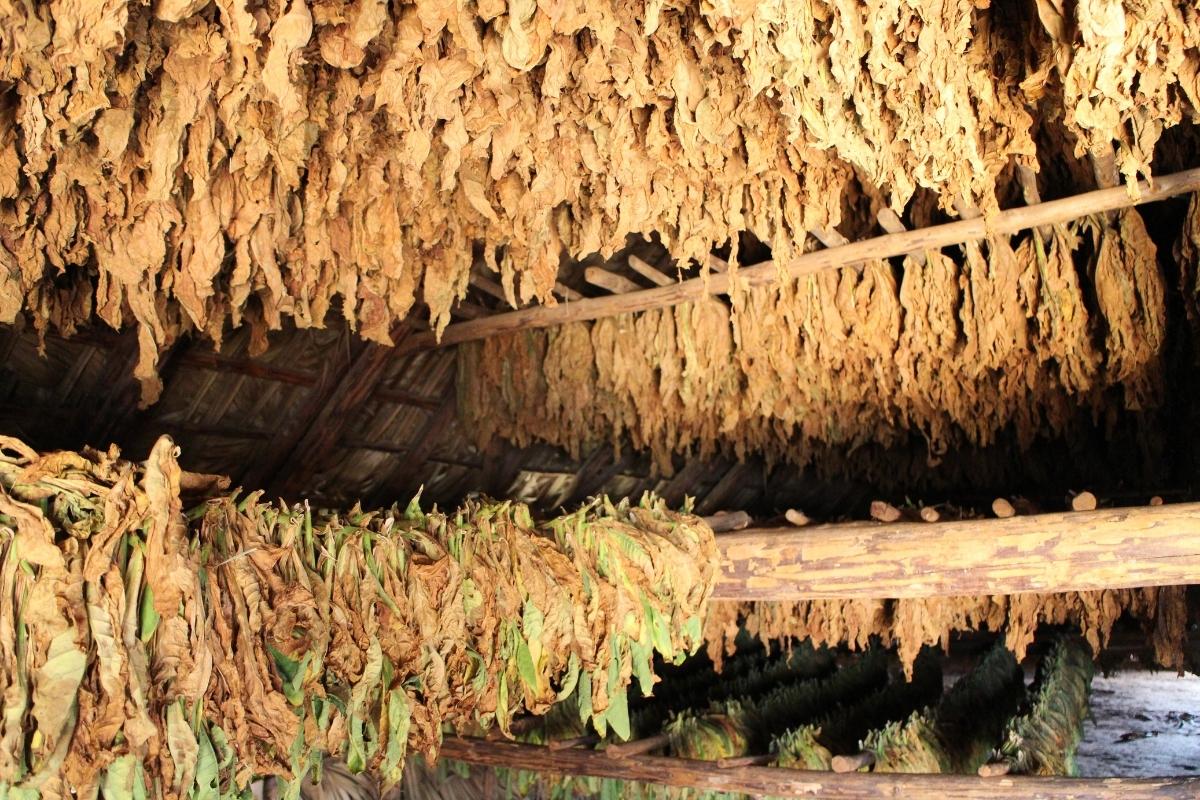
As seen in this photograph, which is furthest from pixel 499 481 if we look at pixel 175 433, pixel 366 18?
pixel 366 18

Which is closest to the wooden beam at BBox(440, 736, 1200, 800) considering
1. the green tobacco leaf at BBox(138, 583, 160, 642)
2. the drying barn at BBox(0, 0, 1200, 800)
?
the drying barn at BBox(0, 0, 1200, 800)

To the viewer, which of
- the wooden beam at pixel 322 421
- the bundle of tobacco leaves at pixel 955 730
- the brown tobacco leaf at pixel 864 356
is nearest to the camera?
the brown tobacco leaf at pixel 864 356

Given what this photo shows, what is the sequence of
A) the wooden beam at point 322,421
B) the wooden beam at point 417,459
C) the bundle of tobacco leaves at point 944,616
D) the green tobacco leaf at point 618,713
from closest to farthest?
the green tobacco leaf at point 618,713
the bundle of tobacco leaves at point 944,616
the wooden beam at point 322,421
the wooden beam at point 417,459

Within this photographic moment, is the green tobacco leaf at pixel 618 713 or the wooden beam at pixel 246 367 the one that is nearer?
the green tobacco leaf at pixel 618 713

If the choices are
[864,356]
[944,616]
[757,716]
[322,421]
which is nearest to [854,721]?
[757,716]

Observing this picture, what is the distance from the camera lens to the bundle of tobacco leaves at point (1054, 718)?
5.12m

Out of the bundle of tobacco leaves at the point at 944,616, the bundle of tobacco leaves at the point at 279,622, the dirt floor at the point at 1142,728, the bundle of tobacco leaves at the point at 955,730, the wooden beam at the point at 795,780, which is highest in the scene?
the bundle of tobacco leaves at the point at 279,622

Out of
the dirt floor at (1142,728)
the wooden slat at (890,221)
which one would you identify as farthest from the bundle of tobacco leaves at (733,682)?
the wooden slat at (890,221)

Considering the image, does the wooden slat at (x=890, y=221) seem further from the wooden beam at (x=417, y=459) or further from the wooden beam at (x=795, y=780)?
the wooden beam at (x=417, y=459)

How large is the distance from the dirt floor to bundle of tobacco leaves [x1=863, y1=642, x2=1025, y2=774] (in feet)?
2.92

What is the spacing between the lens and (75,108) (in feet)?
7.68

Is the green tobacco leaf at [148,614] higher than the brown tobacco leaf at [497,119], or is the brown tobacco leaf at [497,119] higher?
the brown tobacco leaf at [497,119]

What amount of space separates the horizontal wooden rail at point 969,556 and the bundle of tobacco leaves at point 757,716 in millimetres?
1997

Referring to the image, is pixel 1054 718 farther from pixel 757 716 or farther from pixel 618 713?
pixel 618 713
